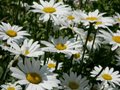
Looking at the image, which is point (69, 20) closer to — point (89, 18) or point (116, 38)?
point (89, 18)

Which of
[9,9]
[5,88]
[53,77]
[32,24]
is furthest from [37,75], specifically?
[9,9]

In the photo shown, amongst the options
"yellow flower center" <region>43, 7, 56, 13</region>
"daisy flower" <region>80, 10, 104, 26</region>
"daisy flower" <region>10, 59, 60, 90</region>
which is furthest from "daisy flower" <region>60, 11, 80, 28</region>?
"daisy flower" <region>10, 59, 60, 90</region>

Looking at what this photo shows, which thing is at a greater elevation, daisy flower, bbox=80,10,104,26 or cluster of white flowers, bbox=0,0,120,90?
daisy flower, bbox=80,10,104,26

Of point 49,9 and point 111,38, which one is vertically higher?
point 49,9

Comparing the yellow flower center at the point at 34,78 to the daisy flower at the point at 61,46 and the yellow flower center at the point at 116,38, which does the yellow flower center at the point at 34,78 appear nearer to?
the daisy flower at the point at 61,46

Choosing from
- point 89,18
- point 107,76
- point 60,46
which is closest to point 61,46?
point 60,46

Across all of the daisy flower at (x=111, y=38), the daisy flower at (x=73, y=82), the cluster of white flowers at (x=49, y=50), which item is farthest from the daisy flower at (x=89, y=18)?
the daisy flower at (x=73, y=82)

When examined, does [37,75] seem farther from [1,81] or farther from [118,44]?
[118,44]

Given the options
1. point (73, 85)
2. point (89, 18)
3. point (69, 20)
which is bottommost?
point (73, 85)

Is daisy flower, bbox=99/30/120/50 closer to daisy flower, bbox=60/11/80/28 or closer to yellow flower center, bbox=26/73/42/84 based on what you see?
daisy flower, bbox=60/11/80/28
